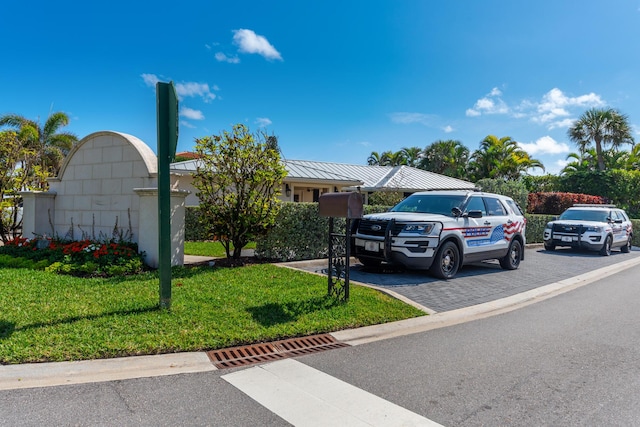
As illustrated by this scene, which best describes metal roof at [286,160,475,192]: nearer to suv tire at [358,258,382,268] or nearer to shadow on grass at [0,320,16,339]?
suv tire at [358,258,382,268]

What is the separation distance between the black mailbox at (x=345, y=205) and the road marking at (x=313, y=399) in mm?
2365

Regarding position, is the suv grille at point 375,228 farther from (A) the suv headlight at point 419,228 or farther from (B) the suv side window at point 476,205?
(B) the suv side window at point 476,205

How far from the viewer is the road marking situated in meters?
3.14

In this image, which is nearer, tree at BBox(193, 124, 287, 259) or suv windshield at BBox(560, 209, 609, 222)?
tree at BBox(193, 124, 287, 259)

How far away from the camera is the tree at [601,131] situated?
111 ft

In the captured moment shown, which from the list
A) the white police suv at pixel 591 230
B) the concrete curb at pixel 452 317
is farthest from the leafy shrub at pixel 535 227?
the concrete curb at pixel 452 317

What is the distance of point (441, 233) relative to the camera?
8.38m

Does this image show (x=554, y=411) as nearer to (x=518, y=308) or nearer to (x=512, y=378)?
(x=512, y=378)

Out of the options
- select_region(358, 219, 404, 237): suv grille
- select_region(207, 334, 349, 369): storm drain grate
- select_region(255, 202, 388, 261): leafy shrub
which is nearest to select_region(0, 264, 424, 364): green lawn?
select_region(207, 334, 349, 369): storm drain grate

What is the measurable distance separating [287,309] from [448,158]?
33893mm

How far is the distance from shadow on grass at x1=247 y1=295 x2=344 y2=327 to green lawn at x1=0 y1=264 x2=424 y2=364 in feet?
0.04

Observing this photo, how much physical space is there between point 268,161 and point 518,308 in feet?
17.9

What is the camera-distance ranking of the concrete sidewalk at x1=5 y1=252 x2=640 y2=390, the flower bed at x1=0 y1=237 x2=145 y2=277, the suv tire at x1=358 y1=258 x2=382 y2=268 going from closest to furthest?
the concrete sidewalk at x1=5 y1=252 x2=640 y2=390 → the flower bed at x1=0 y1=237 x2=145 y2=277 → the suv tire at x1=358 y1=258 x2=382 y2=268

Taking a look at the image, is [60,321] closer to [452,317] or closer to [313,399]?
[313,399]
